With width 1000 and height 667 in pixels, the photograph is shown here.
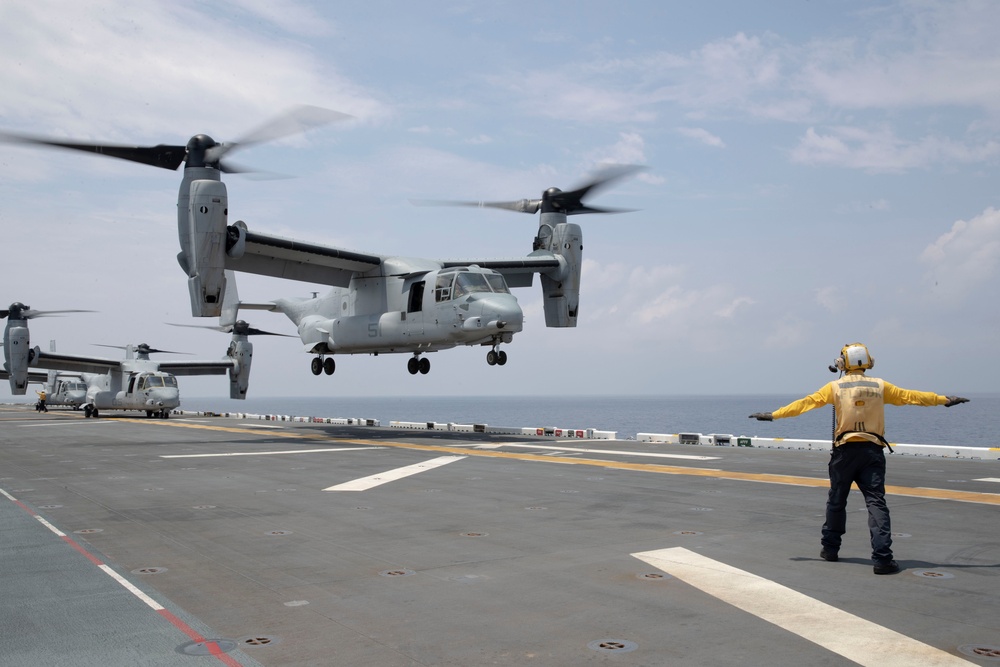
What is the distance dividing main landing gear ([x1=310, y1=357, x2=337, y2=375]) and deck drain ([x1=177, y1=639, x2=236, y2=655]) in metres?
28.0

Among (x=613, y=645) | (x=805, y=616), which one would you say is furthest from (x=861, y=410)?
(x=613, y=645)

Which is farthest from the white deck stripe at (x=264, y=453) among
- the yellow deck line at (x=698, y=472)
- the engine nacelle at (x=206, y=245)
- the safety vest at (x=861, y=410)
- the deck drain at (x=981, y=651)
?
the deck drain at (x=981, y=651)

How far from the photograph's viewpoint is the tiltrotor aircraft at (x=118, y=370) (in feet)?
144

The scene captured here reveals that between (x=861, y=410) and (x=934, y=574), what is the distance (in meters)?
1.48

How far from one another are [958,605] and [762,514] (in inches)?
172

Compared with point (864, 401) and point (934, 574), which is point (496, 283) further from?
point (934, 574)

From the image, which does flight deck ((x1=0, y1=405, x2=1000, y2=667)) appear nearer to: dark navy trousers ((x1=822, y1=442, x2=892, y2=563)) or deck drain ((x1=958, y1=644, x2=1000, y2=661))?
deck drain ((x1=958, y1=644, x2=1000, y2=661))

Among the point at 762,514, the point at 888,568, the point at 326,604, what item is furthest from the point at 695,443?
the point at 326,604

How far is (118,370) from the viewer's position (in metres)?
48.6

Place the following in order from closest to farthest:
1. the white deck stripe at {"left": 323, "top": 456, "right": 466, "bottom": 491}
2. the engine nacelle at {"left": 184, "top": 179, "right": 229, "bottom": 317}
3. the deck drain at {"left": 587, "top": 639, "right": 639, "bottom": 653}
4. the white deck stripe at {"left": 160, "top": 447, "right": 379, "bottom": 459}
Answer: the deck drain at {"left": 587, "top": 639, "right": 639, "bottom": 653} < the white deck stripe at {"left": 323, "top": 456, "right": 466, "bottom": 491} < the white deck stripe at {"left": 160, "top": 447, "right": 379, "bottom": 459} < the engine nacelle at {"left": 184, "top": 179, "right": 229, "bottom": 317}

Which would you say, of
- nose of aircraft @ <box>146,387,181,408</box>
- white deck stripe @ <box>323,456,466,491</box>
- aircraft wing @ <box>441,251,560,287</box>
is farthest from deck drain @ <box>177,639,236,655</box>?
nose of aircraft @ <box>146,387,181,408</box>

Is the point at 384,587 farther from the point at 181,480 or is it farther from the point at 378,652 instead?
the point at 181,480

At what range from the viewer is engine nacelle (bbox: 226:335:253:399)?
5131 centimetres

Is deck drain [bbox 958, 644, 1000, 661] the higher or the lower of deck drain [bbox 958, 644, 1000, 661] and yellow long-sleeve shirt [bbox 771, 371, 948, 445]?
the lower
